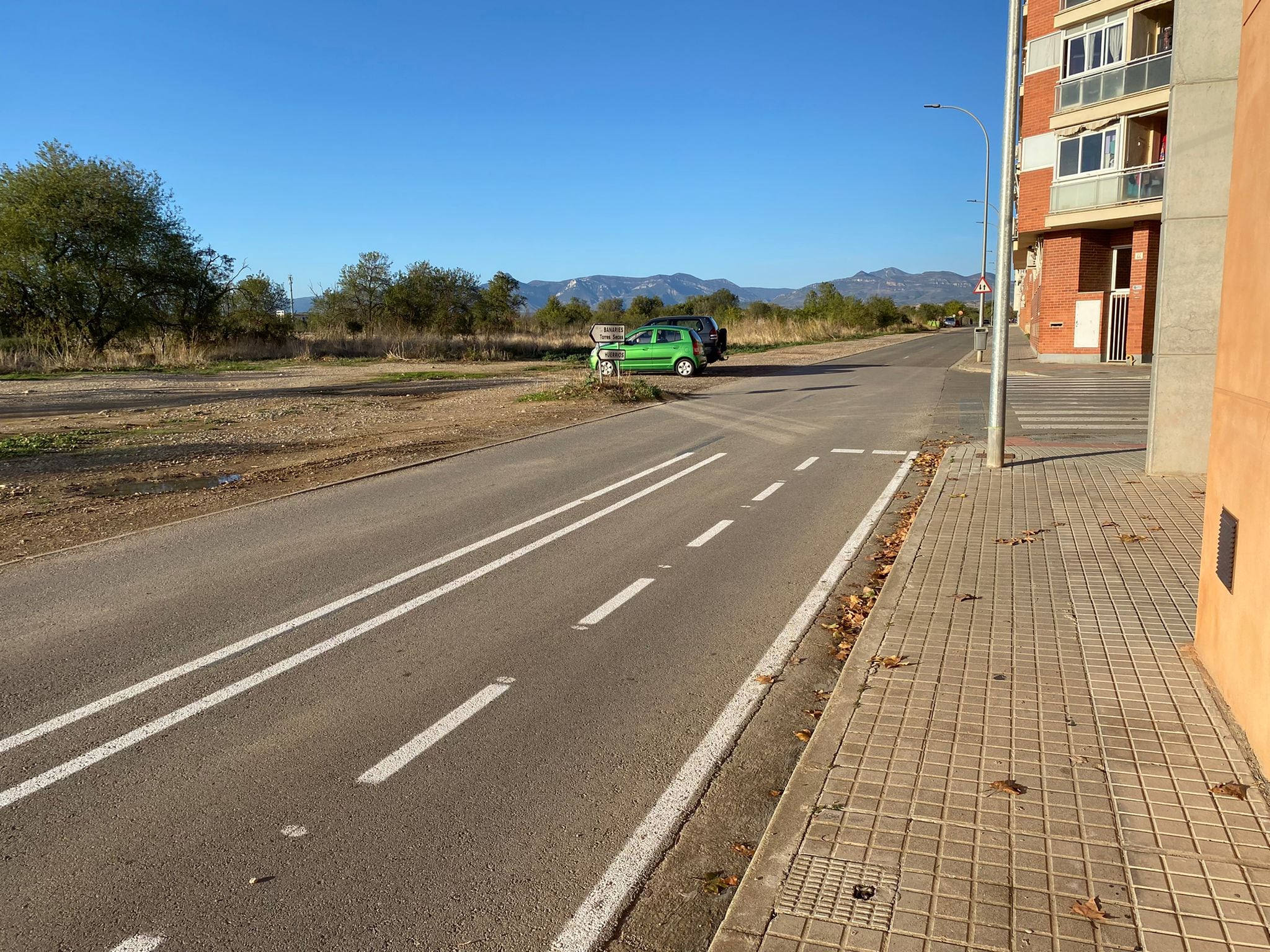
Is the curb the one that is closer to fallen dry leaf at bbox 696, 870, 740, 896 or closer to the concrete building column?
fallen dry leaf at bbox 696, 870, 740, 896

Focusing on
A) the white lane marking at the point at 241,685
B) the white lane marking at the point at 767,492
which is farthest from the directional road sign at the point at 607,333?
the white lane marking at the point at 241,685

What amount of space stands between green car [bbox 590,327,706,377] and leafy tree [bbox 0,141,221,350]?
23.7m

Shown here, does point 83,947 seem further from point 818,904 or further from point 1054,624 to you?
point 1054,624

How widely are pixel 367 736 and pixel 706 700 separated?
1.78m

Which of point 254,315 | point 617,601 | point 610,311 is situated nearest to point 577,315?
point 610,311

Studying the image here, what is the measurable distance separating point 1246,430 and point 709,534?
512 cm

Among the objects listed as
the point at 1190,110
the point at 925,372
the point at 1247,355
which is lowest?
the point at 925,372

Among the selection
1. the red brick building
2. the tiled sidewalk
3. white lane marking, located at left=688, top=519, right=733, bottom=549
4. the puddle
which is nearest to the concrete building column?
the tiled sidewalk

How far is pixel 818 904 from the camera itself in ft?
10.4

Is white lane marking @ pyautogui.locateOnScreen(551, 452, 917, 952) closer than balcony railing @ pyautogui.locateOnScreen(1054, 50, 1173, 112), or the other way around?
white lane marking @ pyautogui.locateOnScreen(551, 452, 917, 952)

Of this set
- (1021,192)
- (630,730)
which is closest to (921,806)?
(630,730)

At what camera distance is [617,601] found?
6898 mm

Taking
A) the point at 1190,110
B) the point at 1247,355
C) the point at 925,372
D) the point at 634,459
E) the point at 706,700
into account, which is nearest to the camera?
the point at 1247,355

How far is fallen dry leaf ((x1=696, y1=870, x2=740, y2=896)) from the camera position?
11.3ft
